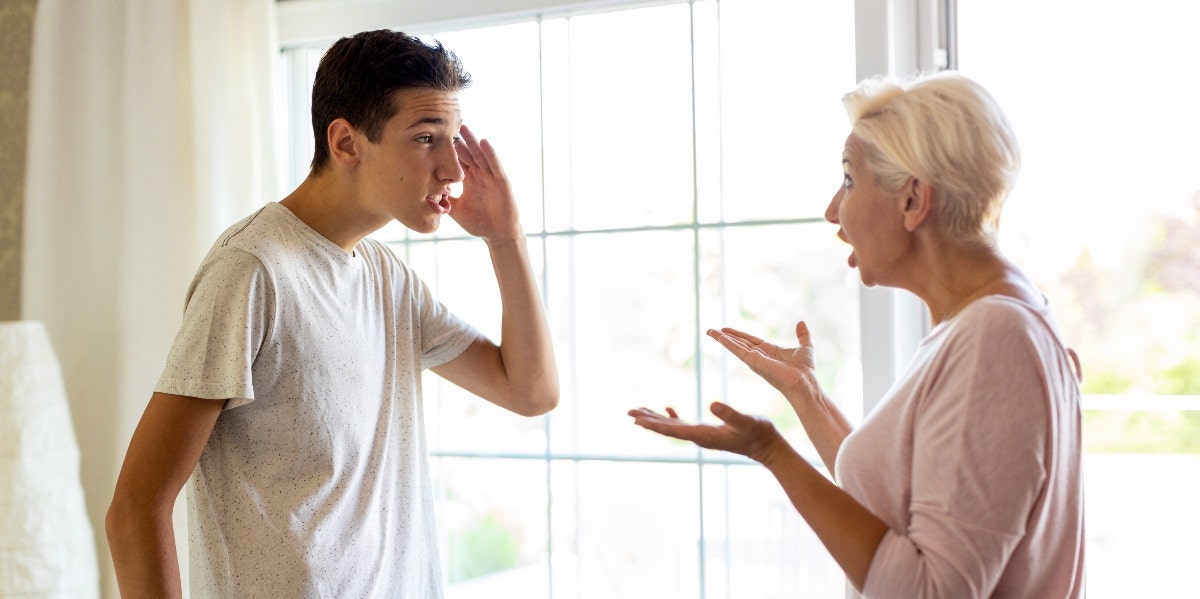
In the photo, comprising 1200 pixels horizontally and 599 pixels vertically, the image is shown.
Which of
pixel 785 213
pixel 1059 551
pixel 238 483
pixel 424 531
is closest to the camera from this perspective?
pixel 1059 551

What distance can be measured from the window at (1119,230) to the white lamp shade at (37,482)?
6.50 ft

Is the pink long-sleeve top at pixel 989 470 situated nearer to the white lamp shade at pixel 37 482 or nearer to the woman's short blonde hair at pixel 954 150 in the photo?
the woman's short blonde hair at pixel 954 150

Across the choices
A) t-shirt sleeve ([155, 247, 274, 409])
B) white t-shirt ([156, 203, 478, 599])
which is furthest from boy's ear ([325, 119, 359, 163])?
t-shirt sleeve ([155, 247, 274, 409])

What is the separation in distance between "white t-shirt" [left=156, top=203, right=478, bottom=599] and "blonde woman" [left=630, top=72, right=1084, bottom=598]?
0.53 meters

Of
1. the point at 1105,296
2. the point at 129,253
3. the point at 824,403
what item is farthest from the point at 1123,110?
the point at 129,253

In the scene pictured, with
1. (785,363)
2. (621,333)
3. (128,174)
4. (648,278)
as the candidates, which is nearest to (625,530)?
(621,333)

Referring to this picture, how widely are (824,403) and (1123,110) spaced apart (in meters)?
0.83

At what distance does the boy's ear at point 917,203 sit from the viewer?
1.31 metres

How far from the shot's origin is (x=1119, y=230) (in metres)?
1.91

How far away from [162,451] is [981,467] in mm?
1068

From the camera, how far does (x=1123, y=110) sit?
1892 millimetres

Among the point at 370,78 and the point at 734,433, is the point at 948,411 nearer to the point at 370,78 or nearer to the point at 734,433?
the point at 734,433

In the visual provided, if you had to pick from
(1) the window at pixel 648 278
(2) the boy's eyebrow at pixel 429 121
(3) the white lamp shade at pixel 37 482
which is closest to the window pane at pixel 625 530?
(1) the window at pixel 648 278

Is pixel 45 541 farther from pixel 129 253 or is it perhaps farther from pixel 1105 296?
pixel 1105 296
